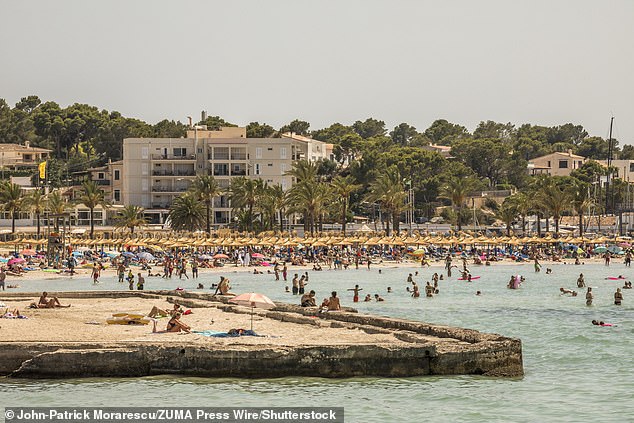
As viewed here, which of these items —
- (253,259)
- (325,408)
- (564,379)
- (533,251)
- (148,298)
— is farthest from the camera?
(533,251)

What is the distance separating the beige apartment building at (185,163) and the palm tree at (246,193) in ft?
44.9

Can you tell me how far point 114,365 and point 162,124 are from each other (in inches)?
4656

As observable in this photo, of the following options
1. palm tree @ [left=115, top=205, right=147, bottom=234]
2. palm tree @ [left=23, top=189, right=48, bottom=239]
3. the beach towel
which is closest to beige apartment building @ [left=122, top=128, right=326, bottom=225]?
palm tree @ [left=115, top=205, right=147, bottom=234]

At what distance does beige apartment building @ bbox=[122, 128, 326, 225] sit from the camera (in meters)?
114

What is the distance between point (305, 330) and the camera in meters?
28.1

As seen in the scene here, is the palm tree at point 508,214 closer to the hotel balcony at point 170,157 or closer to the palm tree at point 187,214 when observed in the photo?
the palm tree at point 187,214

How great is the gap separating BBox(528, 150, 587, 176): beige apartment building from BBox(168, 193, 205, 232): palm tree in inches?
2638

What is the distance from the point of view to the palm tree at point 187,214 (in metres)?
96.2

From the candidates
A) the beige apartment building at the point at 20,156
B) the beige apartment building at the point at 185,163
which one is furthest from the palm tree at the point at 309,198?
the beige apartment building at the point at 20,156

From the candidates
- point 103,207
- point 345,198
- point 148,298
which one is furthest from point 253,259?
point 148,298

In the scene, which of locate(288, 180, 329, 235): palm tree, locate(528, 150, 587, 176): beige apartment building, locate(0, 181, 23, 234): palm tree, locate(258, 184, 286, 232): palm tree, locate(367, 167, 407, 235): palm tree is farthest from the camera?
locate(528, 150, 587, 176): beige apartment building

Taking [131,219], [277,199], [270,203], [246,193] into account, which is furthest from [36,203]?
[277,199]

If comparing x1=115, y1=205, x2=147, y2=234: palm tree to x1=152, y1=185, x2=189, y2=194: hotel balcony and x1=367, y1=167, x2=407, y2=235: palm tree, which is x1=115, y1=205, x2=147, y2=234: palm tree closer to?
x1=152, y1=185, x2=189, y2=194: hotel balcony

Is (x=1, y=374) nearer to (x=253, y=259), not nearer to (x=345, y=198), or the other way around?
(x=253, y=259)
